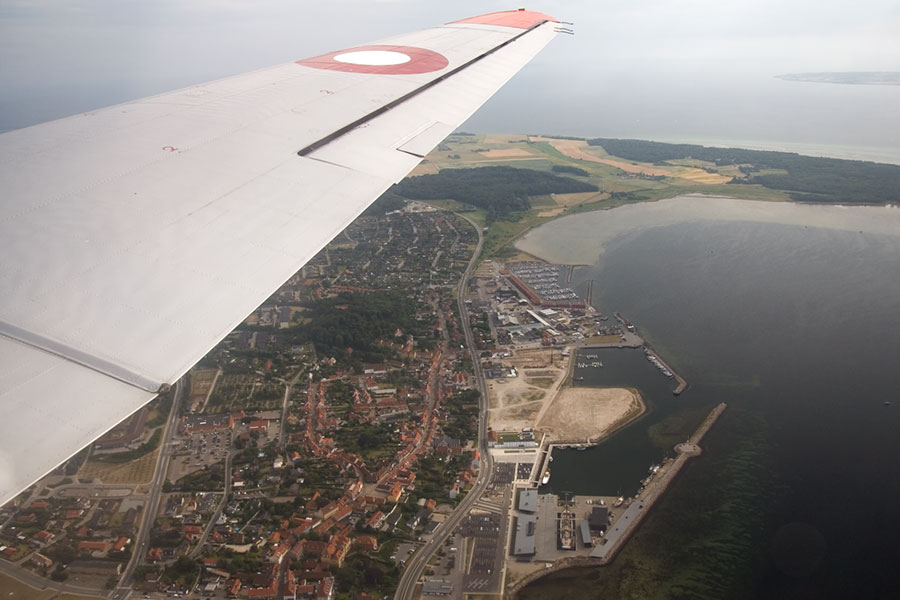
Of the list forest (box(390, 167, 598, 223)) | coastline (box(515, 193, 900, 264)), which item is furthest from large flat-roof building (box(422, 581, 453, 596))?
forest (box(390, 167, 598, 223))

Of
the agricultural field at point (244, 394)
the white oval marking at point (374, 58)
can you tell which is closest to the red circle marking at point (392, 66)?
the white oval marking at point (374, 58)

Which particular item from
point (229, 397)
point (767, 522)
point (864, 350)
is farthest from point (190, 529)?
point (864, 350)

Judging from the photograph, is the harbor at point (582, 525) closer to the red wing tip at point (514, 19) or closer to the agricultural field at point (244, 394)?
the agricultural field at point (244, 394)

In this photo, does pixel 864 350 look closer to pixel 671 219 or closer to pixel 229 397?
pixel 671 219

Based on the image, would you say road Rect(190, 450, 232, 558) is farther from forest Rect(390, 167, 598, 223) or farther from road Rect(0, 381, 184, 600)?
forest Rect(390, 167, 598, 223)

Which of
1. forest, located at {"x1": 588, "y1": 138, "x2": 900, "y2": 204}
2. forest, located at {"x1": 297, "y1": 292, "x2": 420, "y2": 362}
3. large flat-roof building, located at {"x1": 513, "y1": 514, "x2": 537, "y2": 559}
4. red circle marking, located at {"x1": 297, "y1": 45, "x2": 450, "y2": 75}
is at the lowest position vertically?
large flat-roof building, located at {"x1": 513, "y1": 514, "x2": 537, "y2": 559}

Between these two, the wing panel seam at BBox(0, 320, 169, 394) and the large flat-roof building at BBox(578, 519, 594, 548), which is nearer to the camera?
the wing panel seam at BBox(0, 320, 169, 394)
